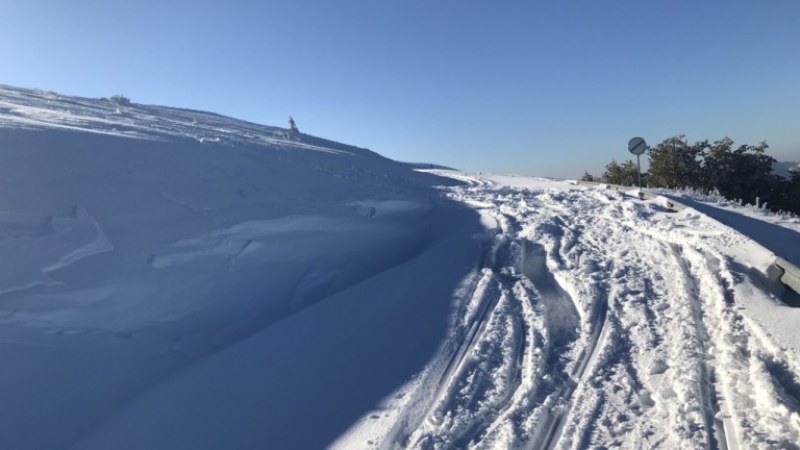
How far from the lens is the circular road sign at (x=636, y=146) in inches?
485

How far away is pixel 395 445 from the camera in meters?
3.63

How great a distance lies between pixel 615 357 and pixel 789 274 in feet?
7.84

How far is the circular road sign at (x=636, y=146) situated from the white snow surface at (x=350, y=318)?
385 centimetres

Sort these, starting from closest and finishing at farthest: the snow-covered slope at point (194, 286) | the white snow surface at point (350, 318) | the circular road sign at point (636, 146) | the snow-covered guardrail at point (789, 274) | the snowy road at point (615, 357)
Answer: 1. the snowy road at point (615, 357)
2. the white snow surface at point (350, 318)
3. the snow-covered slope at point (194, 286)
4. the snow-covered guardrail at point (789, 274)
5. the circular road sign at point (636, 146)

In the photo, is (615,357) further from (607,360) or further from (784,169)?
(784,169)

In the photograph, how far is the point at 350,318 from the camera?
18.6 ft

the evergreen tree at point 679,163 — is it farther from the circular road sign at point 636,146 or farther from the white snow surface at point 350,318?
the white snow surface at point 350,318

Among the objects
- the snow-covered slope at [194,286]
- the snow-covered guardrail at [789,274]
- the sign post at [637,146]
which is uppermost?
the sign post at [637,146]

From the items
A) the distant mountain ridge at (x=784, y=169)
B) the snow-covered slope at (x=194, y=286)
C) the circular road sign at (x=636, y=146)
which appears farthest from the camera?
the distant mountain ridge at (x=784, y=169)

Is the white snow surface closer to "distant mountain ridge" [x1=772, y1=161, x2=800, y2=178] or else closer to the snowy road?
the snowy road

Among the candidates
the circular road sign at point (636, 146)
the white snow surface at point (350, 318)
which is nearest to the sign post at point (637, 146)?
the circular road sign at point (636, 146)

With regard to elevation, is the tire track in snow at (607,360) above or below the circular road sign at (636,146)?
below

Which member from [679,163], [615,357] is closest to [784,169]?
[679,163]

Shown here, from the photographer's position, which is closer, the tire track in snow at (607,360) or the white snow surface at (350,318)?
the tire track in snow at (607,360)
